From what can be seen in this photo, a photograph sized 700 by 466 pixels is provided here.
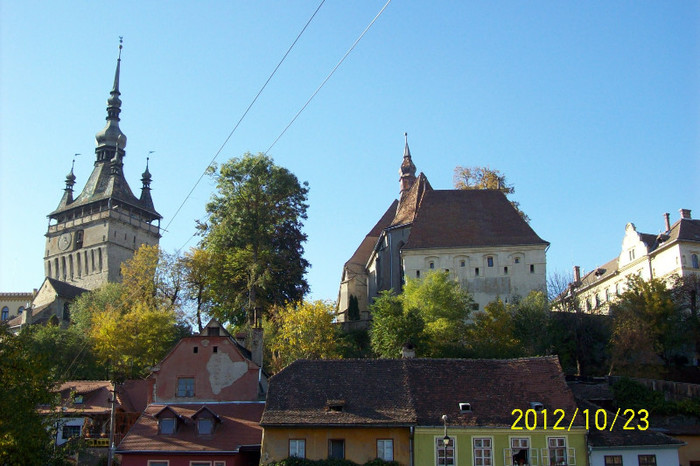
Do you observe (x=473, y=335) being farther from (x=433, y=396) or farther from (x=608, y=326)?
(x=433, y=396)

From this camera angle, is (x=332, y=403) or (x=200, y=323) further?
(x=200, y=323)

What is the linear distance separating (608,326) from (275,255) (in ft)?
77.4

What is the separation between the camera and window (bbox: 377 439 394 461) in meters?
32.1

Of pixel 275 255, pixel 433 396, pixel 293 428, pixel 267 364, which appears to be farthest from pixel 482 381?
pixel 275 255

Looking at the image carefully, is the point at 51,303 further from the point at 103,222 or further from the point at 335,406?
the point at 335,406

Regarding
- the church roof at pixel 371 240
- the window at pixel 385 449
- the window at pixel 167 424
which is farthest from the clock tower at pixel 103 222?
the window at pixel 385 449

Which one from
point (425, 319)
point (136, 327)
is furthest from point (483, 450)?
point (136, 327)

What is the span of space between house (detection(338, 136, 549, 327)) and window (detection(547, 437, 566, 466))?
27.5 metres

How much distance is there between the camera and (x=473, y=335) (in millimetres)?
49531

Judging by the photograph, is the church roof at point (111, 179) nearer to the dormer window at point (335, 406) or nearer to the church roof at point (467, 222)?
the church roof at point (467, 222)

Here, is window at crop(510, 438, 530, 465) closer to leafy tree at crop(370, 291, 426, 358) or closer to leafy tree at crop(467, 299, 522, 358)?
leafy tree at crop(370, 291, 426, 358)

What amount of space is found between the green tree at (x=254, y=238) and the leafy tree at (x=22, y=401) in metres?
24.3

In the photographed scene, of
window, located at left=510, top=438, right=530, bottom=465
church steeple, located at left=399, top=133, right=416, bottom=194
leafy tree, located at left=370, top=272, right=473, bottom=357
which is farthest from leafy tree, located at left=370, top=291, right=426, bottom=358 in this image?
church steeple, located at left=399, top=133, right=416, bottom=194

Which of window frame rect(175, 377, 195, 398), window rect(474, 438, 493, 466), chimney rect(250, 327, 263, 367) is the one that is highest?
chimney rect(250, 327, 263, 367)
